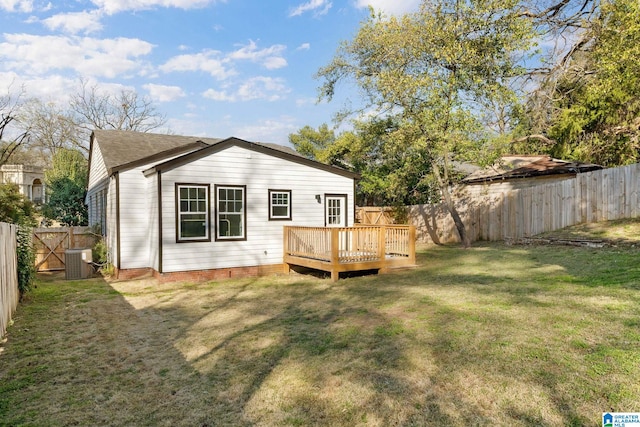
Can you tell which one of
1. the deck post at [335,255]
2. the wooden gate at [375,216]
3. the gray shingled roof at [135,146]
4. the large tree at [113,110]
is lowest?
the deck post at [335,255]

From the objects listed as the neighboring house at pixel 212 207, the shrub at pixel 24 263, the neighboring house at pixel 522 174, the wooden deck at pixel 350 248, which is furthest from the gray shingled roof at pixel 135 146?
the neighboring house at pixel 522 174

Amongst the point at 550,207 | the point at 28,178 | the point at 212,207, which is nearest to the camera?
the point at 212,207

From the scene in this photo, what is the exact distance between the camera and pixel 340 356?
190 inches

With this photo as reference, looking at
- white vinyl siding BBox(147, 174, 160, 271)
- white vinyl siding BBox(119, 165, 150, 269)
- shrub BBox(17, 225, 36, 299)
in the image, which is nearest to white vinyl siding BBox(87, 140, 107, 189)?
white vinyl siding BBox(119, 165, 150, 269)

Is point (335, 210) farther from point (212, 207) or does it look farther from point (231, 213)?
point (212, 207)

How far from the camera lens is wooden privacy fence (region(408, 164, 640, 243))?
12766mm

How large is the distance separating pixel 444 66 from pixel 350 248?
787 cm

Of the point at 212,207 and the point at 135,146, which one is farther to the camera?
the point at 135,146

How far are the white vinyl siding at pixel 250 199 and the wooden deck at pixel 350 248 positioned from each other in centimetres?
74

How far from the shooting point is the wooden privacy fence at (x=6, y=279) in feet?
18.7

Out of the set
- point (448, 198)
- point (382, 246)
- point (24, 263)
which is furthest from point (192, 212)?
point (448, 198)

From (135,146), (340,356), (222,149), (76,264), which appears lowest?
(340,356)

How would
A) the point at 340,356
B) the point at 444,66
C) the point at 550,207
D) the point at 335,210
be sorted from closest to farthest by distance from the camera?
the point at 340,356
the point at 335,210
the point at 550,207
the point at 444,66

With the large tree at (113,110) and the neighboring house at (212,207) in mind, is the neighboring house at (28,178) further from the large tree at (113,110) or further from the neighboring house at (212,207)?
the neighboring house at (212,207)
